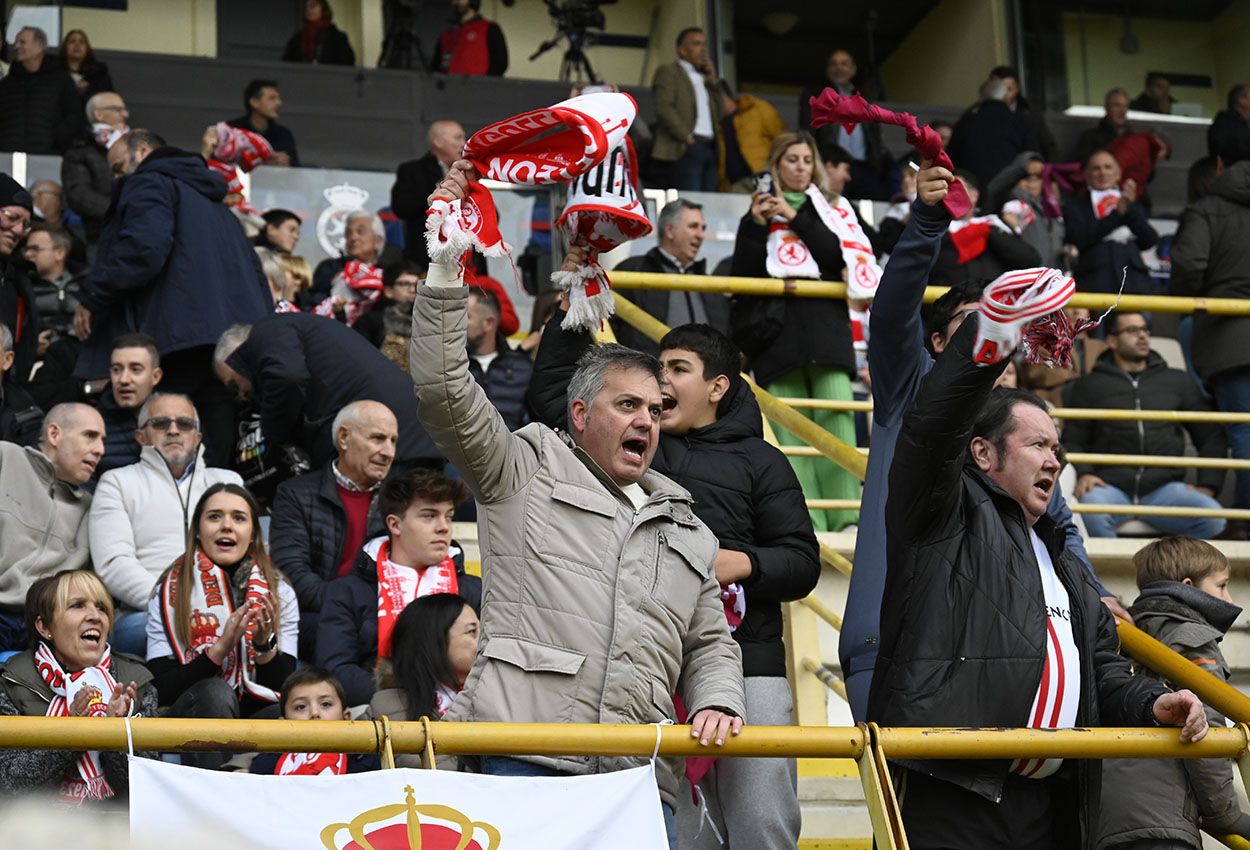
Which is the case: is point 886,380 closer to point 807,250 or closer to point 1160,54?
point 807,250

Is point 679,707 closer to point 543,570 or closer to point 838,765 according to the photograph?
point 543,570

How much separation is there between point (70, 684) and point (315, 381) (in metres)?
2.51

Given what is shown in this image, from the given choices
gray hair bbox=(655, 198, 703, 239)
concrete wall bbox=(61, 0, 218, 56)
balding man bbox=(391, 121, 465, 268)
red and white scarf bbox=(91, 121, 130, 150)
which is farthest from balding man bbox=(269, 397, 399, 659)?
concrete wall bbox=(61, 0, 218, 56)

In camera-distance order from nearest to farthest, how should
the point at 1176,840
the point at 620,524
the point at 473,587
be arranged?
the point at 620,524 < the point at 1176,840 < the point at 473,587

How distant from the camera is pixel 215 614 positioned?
21.5ft

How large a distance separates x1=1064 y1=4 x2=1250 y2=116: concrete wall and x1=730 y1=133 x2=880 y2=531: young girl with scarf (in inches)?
474

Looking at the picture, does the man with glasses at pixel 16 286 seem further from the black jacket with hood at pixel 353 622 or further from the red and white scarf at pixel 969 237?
the red and white scarf at pixel 969 237

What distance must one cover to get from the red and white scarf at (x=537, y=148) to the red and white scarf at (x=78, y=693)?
1.74 meters

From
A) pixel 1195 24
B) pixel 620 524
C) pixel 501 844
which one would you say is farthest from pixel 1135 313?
pixel 1195 24

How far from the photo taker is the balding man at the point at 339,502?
7305 mm

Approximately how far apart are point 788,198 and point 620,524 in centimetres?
434

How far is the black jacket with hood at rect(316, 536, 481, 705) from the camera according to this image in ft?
21.5

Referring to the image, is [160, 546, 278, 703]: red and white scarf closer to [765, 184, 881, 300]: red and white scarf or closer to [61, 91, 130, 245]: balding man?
[765, 184, 881, 300]: red and white scarf

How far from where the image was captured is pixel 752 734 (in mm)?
4352
